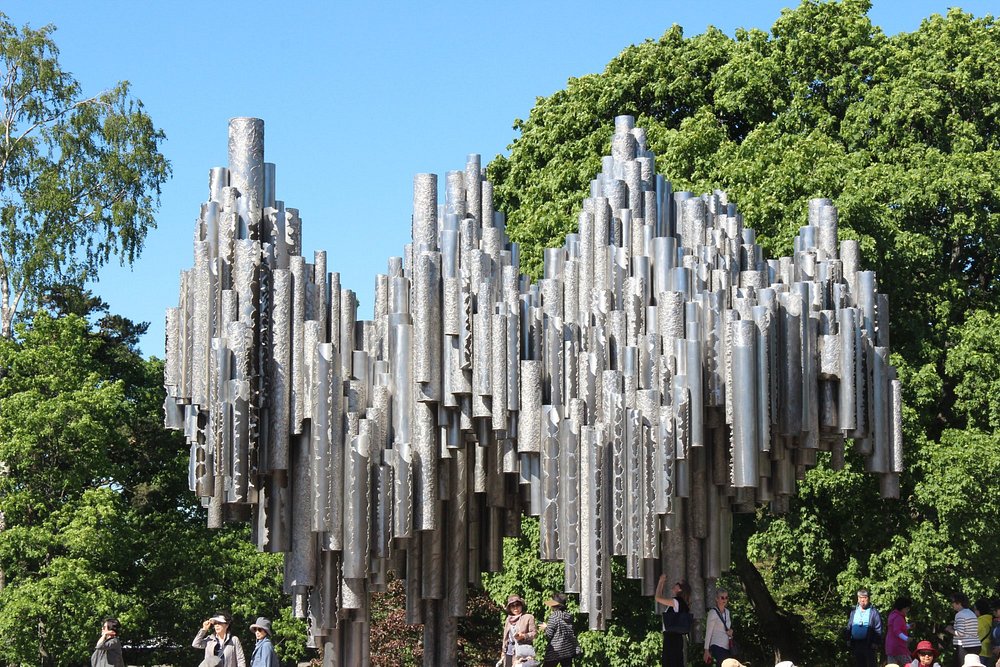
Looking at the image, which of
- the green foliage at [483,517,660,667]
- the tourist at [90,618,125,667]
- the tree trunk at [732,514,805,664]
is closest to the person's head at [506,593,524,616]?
the tourist at [90,618,125,667]

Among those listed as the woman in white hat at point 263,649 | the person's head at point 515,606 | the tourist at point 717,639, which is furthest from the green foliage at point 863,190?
the woman in white hat at point 263,649

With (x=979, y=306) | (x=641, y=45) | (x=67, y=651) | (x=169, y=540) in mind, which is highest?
(x=641, y=45)

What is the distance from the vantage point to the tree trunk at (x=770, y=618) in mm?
27891

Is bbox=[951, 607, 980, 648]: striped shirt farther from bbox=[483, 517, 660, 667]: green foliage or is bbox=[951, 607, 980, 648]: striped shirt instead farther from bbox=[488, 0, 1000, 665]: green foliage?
bbox=[483, 517, 660, 667]: green foliage

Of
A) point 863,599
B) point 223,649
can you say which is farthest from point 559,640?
point 863,599

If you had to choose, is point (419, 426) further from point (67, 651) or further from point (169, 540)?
point (169, 540)

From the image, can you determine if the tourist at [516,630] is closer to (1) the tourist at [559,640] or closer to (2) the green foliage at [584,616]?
(1) the tourist at [559,640]

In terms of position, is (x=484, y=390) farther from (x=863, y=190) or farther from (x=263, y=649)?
(x=863, y=190)

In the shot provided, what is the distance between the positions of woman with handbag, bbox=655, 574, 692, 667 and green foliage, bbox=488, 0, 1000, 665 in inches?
286

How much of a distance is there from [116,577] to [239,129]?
50.0 ft

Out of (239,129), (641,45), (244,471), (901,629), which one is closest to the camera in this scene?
(244,471)

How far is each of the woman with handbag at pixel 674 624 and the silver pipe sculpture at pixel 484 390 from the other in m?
0.36

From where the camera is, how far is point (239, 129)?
55.1ft

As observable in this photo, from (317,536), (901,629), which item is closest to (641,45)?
(901,629)
